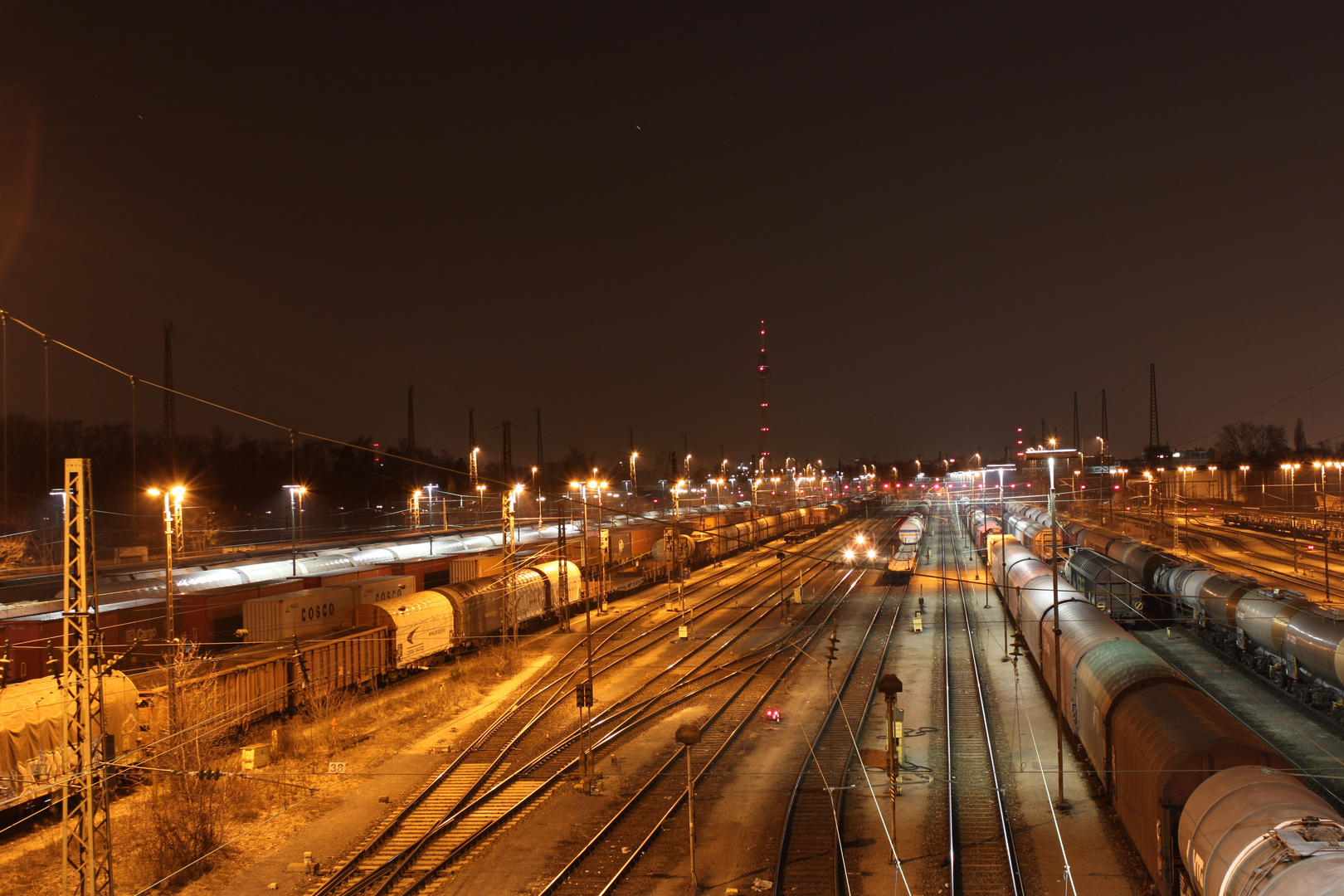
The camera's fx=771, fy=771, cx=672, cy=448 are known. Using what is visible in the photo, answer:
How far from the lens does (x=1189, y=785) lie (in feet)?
32.2

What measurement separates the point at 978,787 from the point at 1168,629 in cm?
1989

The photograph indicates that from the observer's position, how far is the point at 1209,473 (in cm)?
8325

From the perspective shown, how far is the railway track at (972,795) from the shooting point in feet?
40.1

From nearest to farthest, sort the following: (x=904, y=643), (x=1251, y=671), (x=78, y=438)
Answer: (x=1251, y=671) → (x=904, y=643) → (x=78, y=438)

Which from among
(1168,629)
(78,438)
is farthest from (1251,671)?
(78,438)

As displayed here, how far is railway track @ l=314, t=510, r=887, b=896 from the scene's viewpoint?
13.1 metres

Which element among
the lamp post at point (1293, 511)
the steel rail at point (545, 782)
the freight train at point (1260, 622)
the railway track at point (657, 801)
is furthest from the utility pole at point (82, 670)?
the lamp post at point (1293, 511)

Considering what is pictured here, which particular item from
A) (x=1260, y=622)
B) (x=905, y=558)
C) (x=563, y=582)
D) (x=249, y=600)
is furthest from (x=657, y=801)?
(x=905, y=558)

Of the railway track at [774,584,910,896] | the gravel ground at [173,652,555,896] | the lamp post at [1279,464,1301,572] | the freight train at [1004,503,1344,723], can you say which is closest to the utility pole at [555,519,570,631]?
the gravel ground at [173,652,555,896]

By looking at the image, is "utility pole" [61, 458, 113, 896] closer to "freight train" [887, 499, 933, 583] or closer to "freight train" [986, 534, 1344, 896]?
"freight train" [986, 534, 1344, 896]

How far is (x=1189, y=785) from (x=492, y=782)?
13080 millimetres

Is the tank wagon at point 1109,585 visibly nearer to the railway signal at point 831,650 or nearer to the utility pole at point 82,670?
the railway signal at point 831,650

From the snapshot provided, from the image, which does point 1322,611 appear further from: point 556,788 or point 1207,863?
point 556,788

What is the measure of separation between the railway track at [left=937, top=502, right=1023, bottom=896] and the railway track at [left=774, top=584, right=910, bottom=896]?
1957mm
